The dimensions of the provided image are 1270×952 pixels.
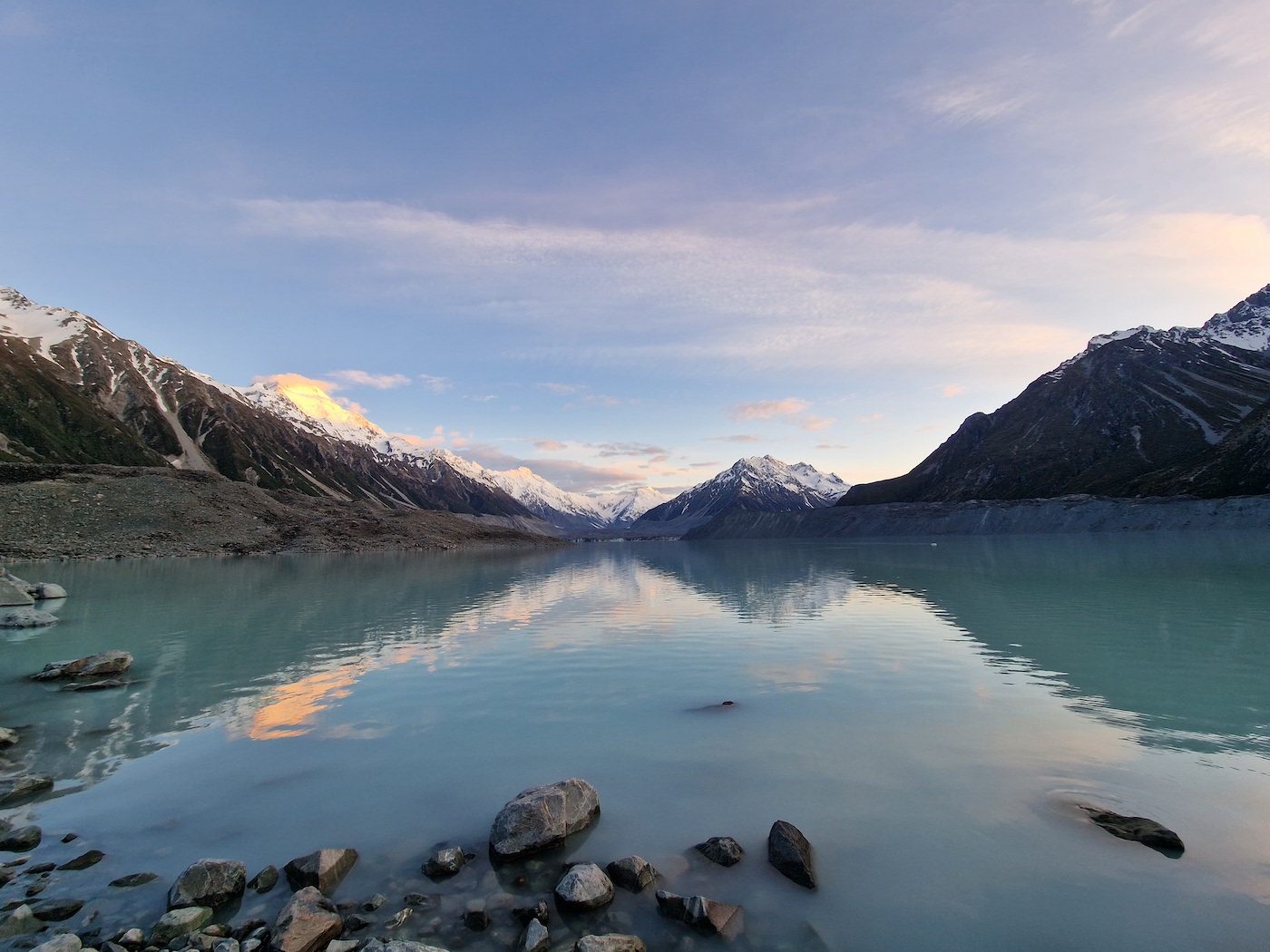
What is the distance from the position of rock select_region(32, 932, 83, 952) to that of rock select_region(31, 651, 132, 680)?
1983 centimetres

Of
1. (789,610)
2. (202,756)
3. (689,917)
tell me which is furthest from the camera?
(789,610)

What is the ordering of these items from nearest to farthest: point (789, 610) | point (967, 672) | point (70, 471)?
point (967, 672)
point (789, 610)
point (70, 471)

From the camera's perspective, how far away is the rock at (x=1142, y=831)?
9.99 metres

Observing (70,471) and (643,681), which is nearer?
(643,681)

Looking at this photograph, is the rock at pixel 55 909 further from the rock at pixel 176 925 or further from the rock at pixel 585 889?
the rock at pixel 585 889

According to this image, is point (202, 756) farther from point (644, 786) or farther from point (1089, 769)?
point (1089, 769)

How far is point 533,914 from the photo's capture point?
8461 mm

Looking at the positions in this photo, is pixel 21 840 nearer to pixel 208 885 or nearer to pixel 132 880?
pixel 132 880

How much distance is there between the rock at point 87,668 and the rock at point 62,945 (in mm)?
19826

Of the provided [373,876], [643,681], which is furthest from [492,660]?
[373,876]

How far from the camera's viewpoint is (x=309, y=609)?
4225 centimetres

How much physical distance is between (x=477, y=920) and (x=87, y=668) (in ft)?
76.4

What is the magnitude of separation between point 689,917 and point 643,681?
46.3ft

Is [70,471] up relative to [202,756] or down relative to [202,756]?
up
